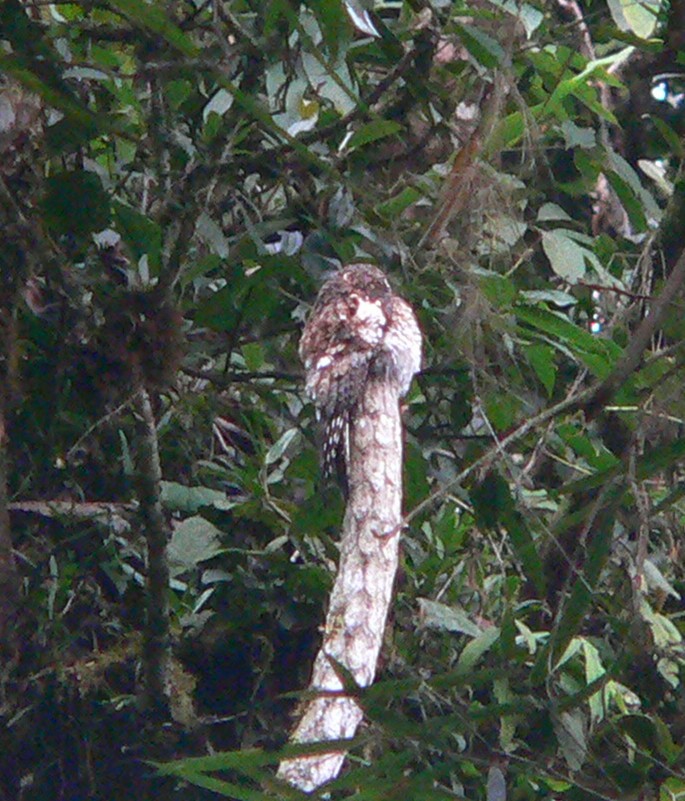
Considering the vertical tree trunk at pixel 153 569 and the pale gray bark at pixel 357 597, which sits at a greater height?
the pale gray bark at pixel 357 597

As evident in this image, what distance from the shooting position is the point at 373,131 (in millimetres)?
1837

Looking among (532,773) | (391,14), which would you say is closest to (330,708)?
(532,773)

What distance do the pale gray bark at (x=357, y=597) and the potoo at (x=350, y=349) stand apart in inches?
3.2

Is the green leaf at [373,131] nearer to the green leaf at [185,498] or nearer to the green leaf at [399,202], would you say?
the green leaf at [399,202]

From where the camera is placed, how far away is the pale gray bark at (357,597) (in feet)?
4.88

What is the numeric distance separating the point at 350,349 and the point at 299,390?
1.12 feet

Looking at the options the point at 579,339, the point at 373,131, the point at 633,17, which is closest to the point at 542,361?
the point at 579,339

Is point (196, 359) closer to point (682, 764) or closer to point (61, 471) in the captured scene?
point (61, 471)

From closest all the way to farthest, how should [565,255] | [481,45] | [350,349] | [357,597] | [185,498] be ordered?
[357,597], [481,45], [350,349], [565,255], [185,498]

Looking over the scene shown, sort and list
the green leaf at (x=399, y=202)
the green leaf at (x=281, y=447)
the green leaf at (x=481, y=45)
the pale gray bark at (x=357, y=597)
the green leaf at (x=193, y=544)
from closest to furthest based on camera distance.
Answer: the pale gray bark at (x=357, y=597) < the green leaf at (x=481, y=45) < the green leaf at (x=399, y=202) < the green leaf at (x=193, y=544) < the green leaf at (x=281, y=447)

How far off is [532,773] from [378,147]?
1.03 m

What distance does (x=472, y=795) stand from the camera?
2000 mm

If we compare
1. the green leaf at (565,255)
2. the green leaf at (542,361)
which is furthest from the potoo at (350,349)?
the green leaf at (565,255)

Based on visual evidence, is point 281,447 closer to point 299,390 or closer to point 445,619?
point 299,390
